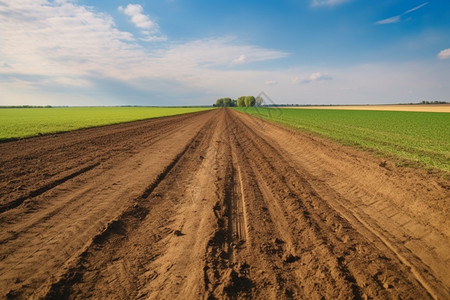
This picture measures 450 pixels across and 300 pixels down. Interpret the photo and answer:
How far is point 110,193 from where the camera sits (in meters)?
6.36

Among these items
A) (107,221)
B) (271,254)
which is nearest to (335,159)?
(271,254)

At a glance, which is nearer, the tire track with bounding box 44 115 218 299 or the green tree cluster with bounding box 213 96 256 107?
the tire track with bounding box 44 115 218 299

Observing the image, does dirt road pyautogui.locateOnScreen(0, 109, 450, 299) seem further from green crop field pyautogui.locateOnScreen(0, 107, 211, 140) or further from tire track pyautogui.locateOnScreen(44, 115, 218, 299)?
green crop field pyautogui.locateOnScreen(0, 107, 211, 140)

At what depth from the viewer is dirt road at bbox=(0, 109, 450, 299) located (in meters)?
3.17

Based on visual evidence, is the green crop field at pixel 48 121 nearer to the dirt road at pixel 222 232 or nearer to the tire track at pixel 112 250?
the dirt road at pixel 222 232

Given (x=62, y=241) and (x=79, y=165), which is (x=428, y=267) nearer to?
(x=62, y=241)

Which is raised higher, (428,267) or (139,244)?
(139,244)

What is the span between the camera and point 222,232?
4.51 metres

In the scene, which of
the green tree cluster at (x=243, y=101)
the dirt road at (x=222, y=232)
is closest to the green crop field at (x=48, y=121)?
the dirt road at (x=222, y=232)

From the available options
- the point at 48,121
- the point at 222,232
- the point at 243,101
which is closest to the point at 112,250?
the point at 222,232

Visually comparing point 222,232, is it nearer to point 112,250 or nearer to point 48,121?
point 112,250

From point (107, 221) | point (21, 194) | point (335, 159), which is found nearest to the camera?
point (107, 221)

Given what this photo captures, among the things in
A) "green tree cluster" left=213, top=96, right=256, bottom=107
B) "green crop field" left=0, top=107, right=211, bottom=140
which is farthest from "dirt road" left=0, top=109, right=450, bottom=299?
"green tree cluster" left=213, top=96, right=256, bottom=107

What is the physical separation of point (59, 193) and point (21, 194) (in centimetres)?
86
